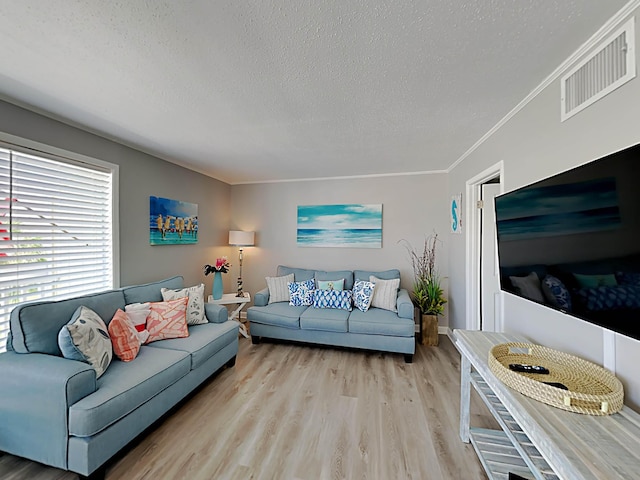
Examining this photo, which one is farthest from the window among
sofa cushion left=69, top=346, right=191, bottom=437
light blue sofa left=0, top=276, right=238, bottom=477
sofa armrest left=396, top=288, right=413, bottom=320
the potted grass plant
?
the potted grass plant

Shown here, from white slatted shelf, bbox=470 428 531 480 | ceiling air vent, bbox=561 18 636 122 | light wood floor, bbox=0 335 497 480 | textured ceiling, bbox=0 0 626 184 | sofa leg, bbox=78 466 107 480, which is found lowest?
light wood floor, bbox=0 335 497 480

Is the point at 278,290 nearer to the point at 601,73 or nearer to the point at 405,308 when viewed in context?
the point at 405,308

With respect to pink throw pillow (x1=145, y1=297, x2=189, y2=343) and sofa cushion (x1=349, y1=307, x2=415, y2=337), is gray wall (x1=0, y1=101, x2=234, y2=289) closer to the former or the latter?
pink throw pillow (x1=145, y1=297, x2=189, y2=343)

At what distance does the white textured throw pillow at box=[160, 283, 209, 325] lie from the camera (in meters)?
2.79

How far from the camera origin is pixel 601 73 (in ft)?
4.16

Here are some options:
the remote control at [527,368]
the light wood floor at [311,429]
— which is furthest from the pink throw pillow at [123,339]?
the remote control at [527,368]

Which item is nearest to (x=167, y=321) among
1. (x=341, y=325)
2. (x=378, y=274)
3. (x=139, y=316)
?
(x=139, y=316)

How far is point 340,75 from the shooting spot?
5.34 ft

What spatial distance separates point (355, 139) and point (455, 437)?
8.47 feet

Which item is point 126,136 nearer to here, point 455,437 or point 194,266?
point 194,266

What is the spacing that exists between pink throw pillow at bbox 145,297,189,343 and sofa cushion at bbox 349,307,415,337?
71.0 inches

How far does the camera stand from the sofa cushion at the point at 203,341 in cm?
232

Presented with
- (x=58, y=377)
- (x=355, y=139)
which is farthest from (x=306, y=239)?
(x=58, y=377)

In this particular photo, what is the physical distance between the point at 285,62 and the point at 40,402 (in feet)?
7.61
